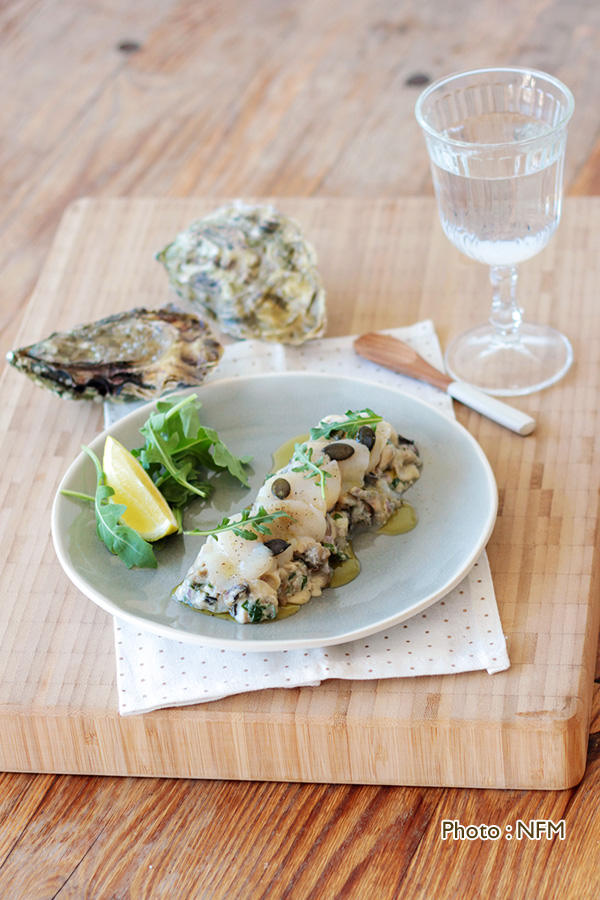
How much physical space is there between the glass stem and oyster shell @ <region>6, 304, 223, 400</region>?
14.7 inches

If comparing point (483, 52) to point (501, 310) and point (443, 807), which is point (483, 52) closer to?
point (501, 310)

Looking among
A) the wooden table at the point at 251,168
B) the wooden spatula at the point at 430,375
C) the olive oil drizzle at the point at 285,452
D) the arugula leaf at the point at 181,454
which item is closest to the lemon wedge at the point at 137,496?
the arugula leaf at the point at 181,454

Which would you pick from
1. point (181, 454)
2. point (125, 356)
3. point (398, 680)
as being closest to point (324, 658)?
point (398, 680)

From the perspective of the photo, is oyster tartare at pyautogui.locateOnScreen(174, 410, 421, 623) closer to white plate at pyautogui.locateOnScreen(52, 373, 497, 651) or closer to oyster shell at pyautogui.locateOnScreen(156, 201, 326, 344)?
white plate at pyautogui.locateOnScreen(52, 373, 497, 651)

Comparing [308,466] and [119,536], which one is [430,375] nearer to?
[308,466]

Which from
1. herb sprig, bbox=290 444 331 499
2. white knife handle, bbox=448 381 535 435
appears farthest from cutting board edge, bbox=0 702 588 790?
white knife handle, bbox=448 381 535 435

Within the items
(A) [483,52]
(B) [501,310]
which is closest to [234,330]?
(B) [501,310]

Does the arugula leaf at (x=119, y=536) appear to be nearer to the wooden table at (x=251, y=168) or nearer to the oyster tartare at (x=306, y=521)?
the oyster tartare at (x=306, y=521)

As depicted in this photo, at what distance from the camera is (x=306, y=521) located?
3.40ft

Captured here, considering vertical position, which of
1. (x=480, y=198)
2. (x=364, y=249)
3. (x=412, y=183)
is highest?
(x=480, y=198)

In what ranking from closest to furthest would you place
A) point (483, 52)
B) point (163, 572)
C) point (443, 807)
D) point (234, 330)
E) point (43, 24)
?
point (443, 807) < point (163, 572) < point (234, 330) < point (483, 52) < point (43, 24)

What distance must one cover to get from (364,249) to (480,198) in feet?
1.34

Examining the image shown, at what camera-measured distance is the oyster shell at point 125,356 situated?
1319 millimetres

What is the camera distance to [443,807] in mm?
968
